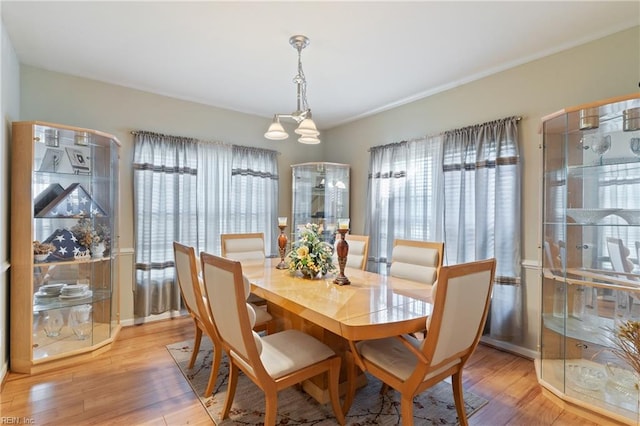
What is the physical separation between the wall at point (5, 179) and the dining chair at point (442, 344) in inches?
106

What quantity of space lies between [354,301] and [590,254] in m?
1.83

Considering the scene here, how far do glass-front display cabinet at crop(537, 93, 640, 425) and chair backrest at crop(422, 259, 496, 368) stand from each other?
106 cm

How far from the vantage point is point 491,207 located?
3.03m

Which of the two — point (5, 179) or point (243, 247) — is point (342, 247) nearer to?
point (243, 247)

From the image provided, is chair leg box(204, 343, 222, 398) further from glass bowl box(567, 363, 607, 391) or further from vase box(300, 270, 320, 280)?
glass bowl box(567, 363, 607, 391)

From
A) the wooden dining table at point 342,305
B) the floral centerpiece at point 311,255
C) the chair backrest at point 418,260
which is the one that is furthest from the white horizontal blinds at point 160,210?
the chair backrest at point 418,260

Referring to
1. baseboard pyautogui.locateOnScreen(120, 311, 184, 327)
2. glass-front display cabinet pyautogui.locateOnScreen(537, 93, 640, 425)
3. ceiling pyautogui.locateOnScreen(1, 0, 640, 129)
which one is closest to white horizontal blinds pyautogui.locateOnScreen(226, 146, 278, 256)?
ceiling pyautogui.locateOnScreen(1, 0, 640, 129)

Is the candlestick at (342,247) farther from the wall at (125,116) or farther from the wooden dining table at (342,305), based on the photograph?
the wall at (125,116)

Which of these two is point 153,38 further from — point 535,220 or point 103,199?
point 535,220

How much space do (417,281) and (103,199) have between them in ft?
10.1

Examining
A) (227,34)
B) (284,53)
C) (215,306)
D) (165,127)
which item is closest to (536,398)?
(215,306)

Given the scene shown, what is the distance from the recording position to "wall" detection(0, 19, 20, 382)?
7.72 ft

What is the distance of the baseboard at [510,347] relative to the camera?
2807 mm

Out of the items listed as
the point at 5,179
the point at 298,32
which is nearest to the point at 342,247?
the point at 298,32
